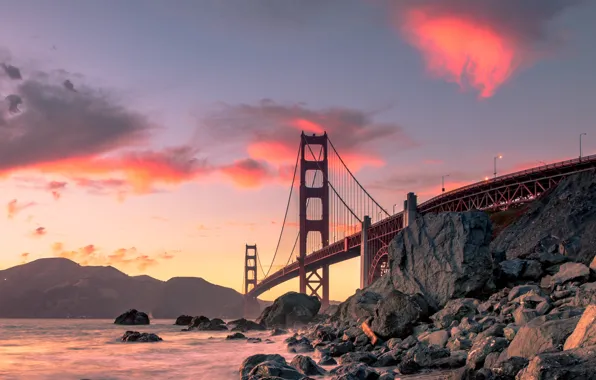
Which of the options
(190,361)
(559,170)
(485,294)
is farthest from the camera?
(559,170)

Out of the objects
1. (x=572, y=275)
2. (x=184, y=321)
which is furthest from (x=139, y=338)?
(x=184, y=321)

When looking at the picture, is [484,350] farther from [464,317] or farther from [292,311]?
[292,311]

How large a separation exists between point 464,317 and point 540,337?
25.8 ft

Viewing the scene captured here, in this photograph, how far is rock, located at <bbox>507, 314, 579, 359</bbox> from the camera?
11.4 meters

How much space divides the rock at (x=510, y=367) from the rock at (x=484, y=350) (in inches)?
68.6

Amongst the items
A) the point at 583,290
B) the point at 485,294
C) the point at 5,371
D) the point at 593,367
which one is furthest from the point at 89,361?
the point at 593,367

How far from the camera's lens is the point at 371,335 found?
20719mm

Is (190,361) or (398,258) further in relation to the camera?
(398,258)

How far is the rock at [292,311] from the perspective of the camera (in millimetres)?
53031

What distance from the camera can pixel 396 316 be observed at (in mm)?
20438

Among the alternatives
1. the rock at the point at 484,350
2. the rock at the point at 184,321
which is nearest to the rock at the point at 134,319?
the rock at the point at 184,321

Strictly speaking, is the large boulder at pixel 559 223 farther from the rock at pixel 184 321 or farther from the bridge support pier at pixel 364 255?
the rock at pixel 184 321

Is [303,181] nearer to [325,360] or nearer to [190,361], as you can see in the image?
[190,361]

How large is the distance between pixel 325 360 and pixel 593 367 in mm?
10362
